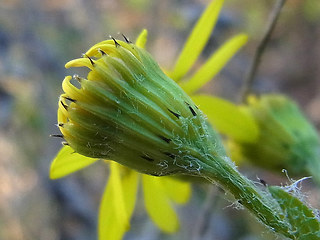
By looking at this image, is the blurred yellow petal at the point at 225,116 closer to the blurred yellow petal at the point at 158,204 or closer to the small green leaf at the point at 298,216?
the blurred yellow petal at the point at 158,204

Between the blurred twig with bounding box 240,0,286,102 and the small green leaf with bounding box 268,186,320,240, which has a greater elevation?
the blurred twig with bounding box 240,0,286,102

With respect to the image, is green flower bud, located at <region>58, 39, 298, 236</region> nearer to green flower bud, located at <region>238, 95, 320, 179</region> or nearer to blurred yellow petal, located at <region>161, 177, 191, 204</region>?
blurred yellow petal, located at <region>161, 177, 191, 204</region>

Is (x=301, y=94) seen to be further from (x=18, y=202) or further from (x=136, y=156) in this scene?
(x=136, y=156)

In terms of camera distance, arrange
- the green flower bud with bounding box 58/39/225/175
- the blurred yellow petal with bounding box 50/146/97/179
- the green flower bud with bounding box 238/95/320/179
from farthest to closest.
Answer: the green flower bud with bounding box 238/95/320/179 < the blurred yellow petal with bounding box 50/146/97/179 < the green flower bud with bounding box 58/39/225/175

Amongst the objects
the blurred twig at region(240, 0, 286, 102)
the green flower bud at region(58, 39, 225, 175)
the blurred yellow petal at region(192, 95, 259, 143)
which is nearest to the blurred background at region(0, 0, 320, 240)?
the blurred twig at region(240, 0, 286, 102)

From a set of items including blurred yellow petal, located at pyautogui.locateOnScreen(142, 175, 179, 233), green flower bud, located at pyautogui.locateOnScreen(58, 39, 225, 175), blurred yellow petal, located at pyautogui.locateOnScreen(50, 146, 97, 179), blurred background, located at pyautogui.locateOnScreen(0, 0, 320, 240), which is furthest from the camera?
blurred background, located at pyautogui.locateOnScreen(0, 0, 320, 240)

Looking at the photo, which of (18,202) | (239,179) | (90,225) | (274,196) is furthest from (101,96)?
(18,202)

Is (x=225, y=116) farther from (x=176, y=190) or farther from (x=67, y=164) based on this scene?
(x=67, y=164)
